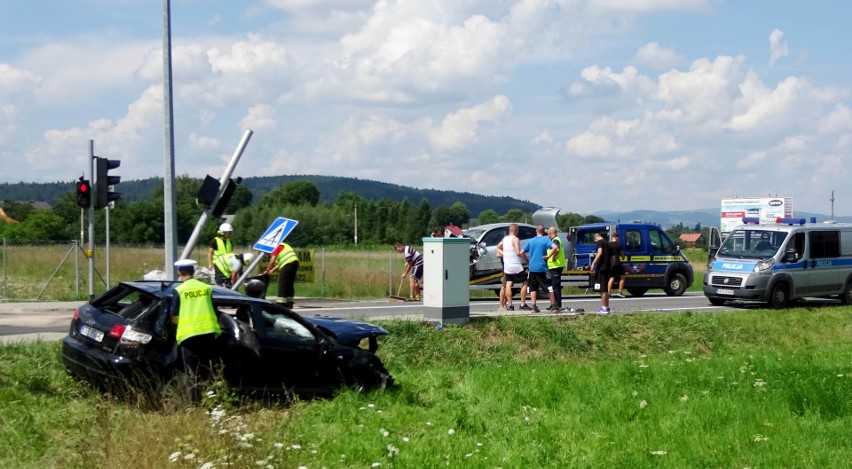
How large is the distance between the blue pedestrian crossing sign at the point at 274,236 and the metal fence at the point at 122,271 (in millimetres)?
9880

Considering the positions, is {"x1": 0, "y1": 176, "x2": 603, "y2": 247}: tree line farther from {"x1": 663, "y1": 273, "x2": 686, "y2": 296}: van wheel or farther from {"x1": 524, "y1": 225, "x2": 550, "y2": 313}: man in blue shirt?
{"x1": 524, "y1": 225, "x2": 550, "y2": 313}: man in blue shirt

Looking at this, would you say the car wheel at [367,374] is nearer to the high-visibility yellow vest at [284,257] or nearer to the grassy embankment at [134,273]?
the high-visibility yellow vest at [284,257]

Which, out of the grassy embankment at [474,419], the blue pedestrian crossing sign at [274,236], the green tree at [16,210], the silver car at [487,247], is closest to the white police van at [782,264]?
the silver car at [487,247]

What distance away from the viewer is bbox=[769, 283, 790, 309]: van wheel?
23.3 meters

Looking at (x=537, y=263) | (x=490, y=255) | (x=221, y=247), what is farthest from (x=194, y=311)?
(x=490, y=255)

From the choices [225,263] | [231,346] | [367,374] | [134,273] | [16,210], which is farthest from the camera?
[16,210]

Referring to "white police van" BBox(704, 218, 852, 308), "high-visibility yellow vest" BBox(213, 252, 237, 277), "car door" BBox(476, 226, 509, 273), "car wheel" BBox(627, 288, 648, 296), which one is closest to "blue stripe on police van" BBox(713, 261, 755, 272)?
"white police van" BBox(704, 218, 852, 308)

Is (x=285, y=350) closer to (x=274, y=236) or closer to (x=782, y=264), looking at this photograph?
(x=274, y=236)

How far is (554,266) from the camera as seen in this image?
19719mm

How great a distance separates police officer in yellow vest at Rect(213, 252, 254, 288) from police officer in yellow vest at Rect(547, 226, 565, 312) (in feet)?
20.1

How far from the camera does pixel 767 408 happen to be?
10.7 meters

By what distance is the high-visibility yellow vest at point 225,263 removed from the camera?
1652 centimetres

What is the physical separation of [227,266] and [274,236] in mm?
2333

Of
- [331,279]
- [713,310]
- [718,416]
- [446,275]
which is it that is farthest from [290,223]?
[331,279]
